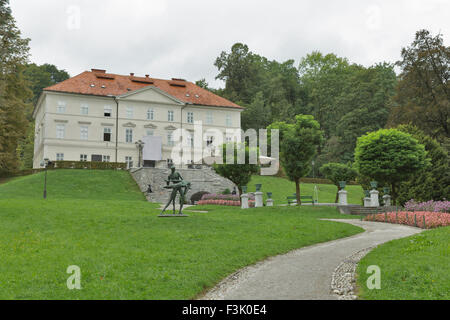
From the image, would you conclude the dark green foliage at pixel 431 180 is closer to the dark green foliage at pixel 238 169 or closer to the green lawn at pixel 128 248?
the dark green foliage at pixel 238 169

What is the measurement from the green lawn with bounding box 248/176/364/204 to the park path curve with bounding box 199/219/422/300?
25327mm

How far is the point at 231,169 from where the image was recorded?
33500 millimetres

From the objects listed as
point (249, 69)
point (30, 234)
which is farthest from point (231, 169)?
point (249, 69)

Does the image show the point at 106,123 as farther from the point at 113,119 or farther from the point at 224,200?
the point at 224,200

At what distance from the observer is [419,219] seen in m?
19.9

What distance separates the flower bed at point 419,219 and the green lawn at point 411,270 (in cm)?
654

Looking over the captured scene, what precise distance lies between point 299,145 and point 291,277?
67.2 feet

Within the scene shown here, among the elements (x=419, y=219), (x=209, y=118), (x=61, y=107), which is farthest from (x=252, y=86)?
(x=419, y=219)

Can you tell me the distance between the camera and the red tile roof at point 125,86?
2030 inches

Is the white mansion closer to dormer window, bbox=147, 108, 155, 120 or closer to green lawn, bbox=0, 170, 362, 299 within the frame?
dormer window, bbox=147, 108, 155, 120

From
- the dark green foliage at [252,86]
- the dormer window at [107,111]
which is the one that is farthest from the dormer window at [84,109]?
the dark green foliage at [252,86]
